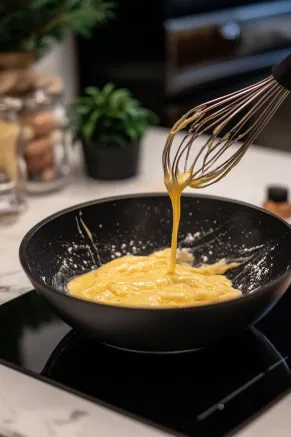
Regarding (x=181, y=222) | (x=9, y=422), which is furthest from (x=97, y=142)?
(x=9, y=422)

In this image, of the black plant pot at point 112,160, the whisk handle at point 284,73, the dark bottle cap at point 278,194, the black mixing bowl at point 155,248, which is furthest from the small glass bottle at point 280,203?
the whisk handle at point 284,73

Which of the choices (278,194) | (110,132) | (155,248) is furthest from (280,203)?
(110,132)

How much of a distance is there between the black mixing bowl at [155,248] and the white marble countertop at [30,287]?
0.08 metres

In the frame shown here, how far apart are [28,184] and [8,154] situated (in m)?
0.09

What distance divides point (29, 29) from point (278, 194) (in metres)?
0.58

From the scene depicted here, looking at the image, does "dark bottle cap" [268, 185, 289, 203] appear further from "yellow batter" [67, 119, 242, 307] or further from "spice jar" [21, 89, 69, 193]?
"spice jar" [21, 89, 69, 193]

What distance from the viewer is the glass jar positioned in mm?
1308

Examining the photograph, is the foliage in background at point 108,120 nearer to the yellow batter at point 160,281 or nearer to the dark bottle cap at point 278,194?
the dark bottle cap at point 278,194

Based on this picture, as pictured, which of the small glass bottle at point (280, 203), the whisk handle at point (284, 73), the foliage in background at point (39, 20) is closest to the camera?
the whisk handle at point (284, 73)

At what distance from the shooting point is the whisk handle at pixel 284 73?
0.82 m

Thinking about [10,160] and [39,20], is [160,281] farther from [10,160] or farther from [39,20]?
[39,20]

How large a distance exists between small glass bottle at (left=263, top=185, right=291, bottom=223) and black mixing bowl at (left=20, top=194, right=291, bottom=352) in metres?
0.22

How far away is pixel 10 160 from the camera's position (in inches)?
53.2

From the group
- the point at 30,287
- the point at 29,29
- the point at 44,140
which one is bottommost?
the point at 30,287
